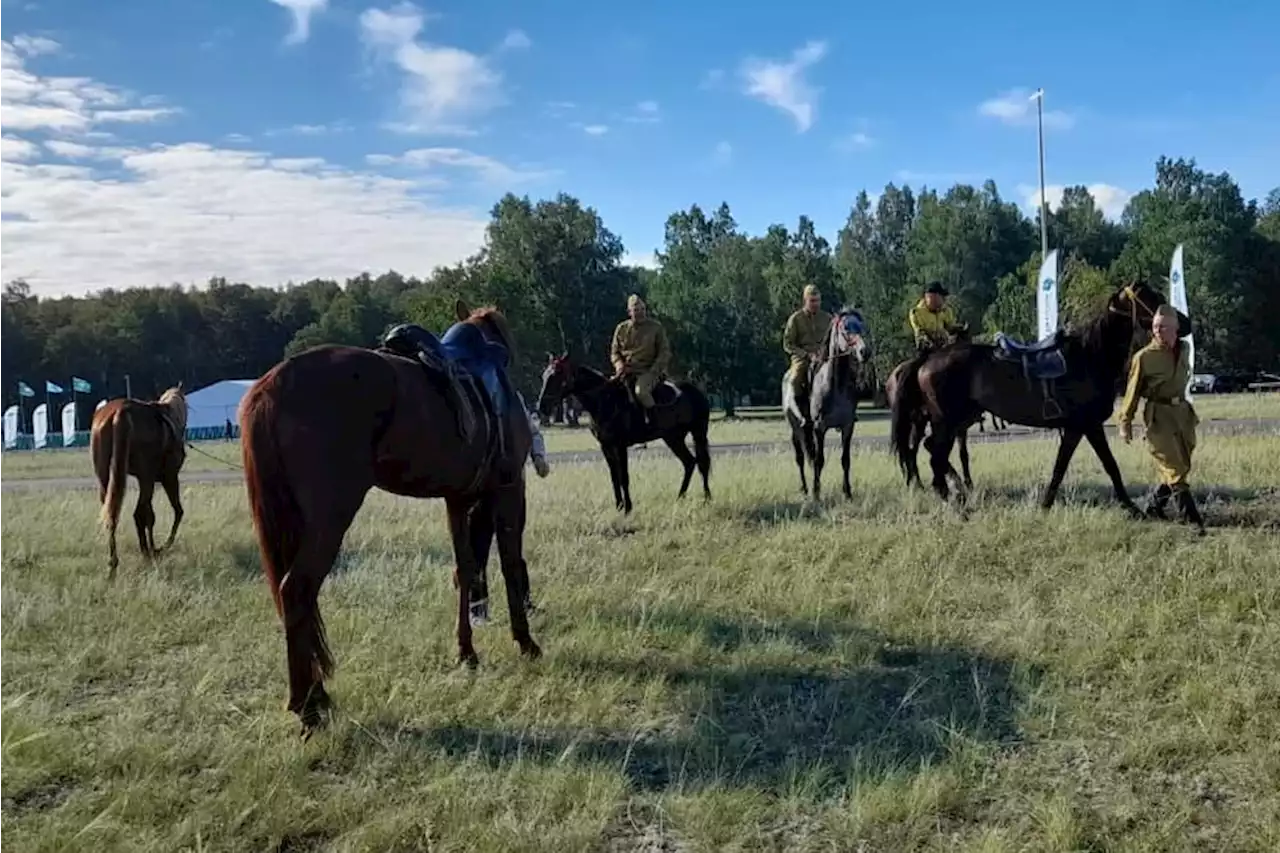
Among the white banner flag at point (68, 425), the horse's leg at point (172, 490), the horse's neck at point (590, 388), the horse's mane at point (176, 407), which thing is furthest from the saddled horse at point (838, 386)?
the white banner flag at point (68, 425)

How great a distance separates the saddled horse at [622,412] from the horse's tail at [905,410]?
2412 millimetres

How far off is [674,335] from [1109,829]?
57011mm

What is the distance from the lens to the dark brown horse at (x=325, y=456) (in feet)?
16.3

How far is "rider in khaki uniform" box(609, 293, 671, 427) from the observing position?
12.8m

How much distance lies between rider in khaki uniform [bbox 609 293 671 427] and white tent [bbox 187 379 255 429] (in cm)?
Result: 4879

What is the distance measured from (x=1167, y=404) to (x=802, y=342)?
5303 millimetres

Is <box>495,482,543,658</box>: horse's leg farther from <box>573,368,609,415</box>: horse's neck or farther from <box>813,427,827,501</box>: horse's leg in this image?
<box>813,427,827,501</box>: horse's leg

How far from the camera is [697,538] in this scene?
9766 mm

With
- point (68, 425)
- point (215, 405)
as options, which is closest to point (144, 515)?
point (68, 425)

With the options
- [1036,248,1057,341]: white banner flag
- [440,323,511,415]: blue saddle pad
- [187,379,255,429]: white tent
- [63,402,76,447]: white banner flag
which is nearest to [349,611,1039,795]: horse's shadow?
[440,323,511,415]: blue saddle pad

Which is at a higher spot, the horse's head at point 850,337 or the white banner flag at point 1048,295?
the white banner flag at point 1048,295

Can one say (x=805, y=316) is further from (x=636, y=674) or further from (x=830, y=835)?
(x=830, y=835)

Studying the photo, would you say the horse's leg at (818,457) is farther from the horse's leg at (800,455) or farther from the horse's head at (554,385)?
the horse's head at (554,385)

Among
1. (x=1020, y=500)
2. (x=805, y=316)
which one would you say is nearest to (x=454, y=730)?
(x=1020, y=500)
